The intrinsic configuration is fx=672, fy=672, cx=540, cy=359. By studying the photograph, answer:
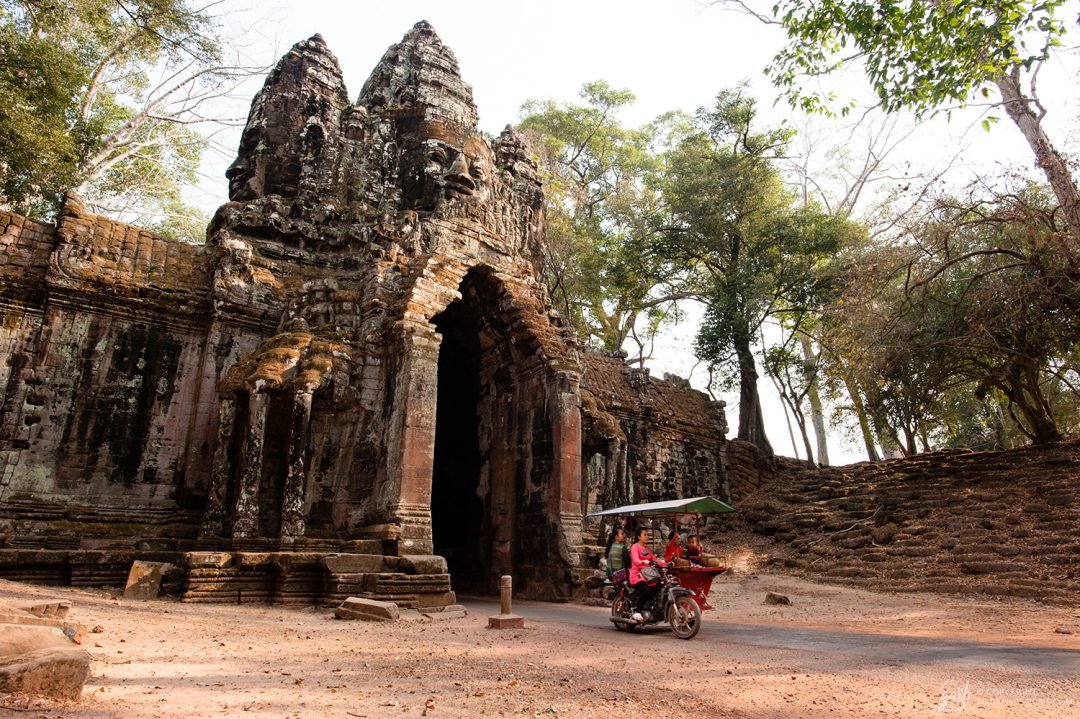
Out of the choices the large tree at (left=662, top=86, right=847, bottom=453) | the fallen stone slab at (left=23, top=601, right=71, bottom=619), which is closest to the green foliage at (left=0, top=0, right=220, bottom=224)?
the fallen stone slab at (left=23, top=601, right=71, bottom=619)

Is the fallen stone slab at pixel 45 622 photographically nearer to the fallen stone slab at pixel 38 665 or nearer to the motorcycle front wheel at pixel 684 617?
the fallen stone slab at pixel 38 665

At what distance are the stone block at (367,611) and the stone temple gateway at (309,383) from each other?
0.69m

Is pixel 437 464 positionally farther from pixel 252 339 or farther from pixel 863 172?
pixel 863 172

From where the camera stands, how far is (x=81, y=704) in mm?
3158

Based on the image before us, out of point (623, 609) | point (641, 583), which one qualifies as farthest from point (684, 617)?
point (623, 609)

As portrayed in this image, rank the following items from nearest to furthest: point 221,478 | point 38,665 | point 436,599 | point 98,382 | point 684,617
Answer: point 38,665 < point 684,617 < point 436,599 < point 221,478 < point 98,382

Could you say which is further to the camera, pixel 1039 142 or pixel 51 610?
pixel 1039 142

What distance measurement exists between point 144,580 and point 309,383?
3089 mm

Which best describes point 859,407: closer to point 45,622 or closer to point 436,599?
point 436,599

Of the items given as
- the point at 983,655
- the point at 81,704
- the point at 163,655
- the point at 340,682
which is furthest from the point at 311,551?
the point at 983,655

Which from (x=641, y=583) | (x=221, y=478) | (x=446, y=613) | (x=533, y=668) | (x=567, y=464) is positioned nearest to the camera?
(x=533, y=668)

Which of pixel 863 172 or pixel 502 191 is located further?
pixel 863 172

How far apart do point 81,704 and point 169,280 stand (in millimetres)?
9539

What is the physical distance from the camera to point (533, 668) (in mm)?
5051
